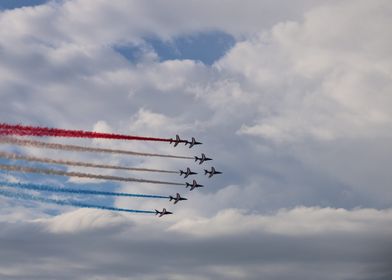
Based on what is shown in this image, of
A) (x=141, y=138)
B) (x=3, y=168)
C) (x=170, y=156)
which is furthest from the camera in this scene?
(x=170, y=156)

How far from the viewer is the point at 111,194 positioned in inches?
6083

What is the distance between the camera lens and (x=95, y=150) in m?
142

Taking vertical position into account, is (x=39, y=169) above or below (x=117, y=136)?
below

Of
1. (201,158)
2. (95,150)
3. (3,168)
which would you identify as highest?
(201,158)

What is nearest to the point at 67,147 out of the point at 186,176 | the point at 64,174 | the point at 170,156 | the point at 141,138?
the point at 64,174

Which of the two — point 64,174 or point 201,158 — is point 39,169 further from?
point 201,158

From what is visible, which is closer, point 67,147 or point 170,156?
point 67,147

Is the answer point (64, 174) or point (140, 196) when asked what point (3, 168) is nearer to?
point (64, 174)

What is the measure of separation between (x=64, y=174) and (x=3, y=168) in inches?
657

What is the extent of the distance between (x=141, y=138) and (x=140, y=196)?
30027mm

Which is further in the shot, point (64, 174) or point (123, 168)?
point (123, 168)

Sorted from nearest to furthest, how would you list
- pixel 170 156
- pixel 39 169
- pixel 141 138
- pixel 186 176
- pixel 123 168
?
1. pixel 39 169
2. pixel 141 138
3. pixel 123 168
4. pixel 170 156
5. pixel 186 176

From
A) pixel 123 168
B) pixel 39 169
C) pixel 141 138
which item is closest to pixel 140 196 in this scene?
pixel 123 168

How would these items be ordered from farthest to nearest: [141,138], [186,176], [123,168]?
[186,176]
[123,168]
[141,138]
